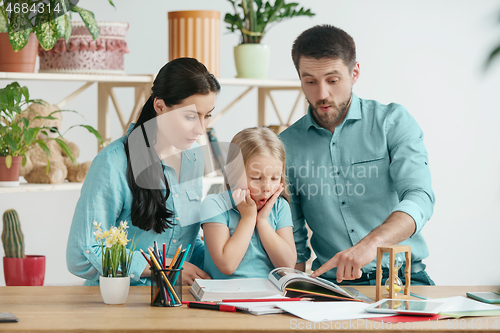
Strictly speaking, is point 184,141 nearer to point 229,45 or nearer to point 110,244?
point 110,244

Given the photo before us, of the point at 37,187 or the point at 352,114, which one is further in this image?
the point at 37,187

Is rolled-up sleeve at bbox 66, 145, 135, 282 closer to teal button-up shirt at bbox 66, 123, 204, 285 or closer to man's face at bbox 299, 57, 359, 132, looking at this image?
teal button-up shirt at bbox 66, 123, 204, 285

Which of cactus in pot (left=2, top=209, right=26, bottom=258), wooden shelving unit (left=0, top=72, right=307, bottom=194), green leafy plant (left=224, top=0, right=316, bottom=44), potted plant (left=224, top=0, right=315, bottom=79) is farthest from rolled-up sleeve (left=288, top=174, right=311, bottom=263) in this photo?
cactus in pot (left=2, top=209, right=26, bottom=258)

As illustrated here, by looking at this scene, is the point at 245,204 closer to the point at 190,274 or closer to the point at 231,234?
the point at 231,234

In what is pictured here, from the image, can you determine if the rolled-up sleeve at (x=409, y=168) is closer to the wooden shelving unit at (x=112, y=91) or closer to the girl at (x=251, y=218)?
the girl at (x=251, y=218)

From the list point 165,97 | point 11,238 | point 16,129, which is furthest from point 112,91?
point 165,97

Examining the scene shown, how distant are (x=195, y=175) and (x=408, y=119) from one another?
0.77 meters

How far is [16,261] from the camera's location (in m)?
2.06

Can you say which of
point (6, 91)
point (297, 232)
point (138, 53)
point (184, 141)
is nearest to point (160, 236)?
point (184, 141)

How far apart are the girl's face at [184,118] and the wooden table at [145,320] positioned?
19.0 inches

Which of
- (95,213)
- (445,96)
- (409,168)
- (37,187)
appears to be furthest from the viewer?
(445,96)

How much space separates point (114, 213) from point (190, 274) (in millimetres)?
275

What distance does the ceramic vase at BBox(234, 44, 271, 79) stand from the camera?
247 centimetres

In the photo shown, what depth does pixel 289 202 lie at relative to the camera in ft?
5.82
